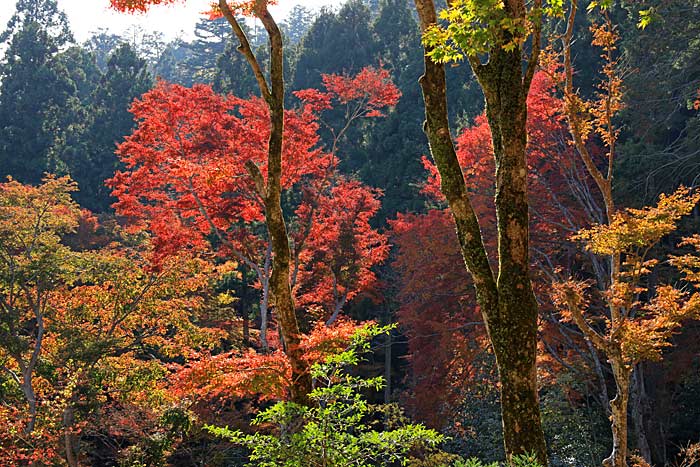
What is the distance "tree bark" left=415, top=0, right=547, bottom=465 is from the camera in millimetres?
3877

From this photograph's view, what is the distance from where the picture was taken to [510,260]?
4.01 metres

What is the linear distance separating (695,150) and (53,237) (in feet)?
31.2

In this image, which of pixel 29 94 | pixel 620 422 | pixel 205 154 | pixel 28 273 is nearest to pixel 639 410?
pixel 620 422

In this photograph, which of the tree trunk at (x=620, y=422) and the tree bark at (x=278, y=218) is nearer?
the tree bark at (x=278, y=218)

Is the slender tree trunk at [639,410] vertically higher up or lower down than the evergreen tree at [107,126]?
lower down

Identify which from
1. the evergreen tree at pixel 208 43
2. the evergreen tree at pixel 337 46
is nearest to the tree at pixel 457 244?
the evergreen tree at pixel 337 46

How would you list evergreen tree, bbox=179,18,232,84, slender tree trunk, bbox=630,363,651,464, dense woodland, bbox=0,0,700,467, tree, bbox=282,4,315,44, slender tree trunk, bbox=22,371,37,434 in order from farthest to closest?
tree, bbox=282,4,315,44
evergreen tree, bbox=179,18,232,84
slender tree trunk, bbox=22,371,37,434
slender tree trunk, bbox=630,363,651,464
dense woodland, bbox=0,0,700,467

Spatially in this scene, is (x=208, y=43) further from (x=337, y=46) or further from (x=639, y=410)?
(x=639, y=410)

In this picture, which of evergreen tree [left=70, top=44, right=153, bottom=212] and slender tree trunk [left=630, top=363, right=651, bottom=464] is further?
evergreen tree [left=70, top=44, right=153, bottom=212]

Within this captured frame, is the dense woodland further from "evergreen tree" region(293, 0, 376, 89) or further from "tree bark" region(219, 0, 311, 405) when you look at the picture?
"evergreen tree" region(293, 0, 376, 89)

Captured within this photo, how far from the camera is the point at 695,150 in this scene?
34.0 feet

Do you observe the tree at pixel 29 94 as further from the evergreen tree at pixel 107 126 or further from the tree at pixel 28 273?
the tree at pixel 28 273

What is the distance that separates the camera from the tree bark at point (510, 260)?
3.88 m

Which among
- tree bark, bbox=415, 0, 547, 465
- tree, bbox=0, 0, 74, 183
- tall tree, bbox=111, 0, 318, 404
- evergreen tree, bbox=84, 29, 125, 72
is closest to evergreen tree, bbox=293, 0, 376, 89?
tree, bbox=0, 0, 74, 183
